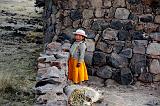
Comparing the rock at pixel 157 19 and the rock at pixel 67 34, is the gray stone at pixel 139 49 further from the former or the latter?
the rock at pixel 67 34

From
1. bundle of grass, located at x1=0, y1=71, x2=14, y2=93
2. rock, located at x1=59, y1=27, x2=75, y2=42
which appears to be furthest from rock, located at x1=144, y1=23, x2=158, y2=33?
bundle of grass, located at x1=0, y1=71, x2=14, y2=93

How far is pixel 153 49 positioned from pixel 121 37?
829 millimetres

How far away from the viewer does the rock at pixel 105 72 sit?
11602mm

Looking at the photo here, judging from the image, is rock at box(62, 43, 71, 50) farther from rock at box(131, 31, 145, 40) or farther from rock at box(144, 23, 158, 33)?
rock at box(144, 23, 158, 33)

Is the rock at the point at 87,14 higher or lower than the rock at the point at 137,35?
higher

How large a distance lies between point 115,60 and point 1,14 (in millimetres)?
17434

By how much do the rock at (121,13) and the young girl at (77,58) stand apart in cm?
160

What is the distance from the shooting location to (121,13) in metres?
11.6

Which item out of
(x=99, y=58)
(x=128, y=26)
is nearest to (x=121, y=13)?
(x=128, y=26)

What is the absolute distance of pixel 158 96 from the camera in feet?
35.4

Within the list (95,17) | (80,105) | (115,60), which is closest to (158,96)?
(115,60)

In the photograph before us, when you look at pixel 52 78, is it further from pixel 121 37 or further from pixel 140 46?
pixel 140 46

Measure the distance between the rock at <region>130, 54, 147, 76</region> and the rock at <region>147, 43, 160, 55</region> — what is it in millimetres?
194

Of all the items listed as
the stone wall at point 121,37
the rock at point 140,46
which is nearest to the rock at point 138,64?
the stone wall at point 121,37
